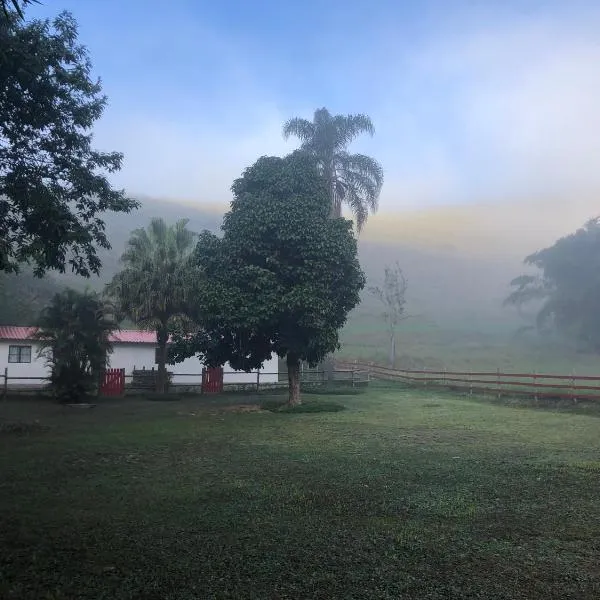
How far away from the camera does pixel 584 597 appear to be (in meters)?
4.44

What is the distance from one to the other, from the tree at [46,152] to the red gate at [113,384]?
10.9 meters

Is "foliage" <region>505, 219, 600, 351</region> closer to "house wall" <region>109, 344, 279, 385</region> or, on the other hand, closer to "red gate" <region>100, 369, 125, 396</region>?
"house wall" <region>109, 344, 279, 385</region>

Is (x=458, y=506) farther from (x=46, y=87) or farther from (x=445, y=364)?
(x=445, y=364)

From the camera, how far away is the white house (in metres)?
28.7

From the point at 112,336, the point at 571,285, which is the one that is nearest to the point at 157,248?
the point at 112,336

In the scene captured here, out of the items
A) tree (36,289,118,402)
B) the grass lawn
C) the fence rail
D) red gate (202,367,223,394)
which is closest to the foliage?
the fence rail

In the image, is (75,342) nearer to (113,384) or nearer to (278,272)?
(113,384)

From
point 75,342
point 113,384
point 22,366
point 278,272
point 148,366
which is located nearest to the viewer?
point 278,272

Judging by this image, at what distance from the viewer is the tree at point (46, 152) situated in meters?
13.2

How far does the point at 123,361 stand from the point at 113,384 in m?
5.20

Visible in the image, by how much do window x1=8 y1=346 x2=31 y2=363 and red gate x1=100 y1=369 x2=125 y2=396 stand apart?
6.49 metres

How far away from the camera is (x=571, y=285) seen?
57594 mm

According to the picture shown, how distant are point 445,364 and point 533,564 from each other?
50.5m

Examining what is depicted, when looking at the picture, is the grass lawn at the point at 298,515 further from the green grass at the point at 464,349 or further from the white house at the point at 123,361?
the green grass at the point at 464,349
